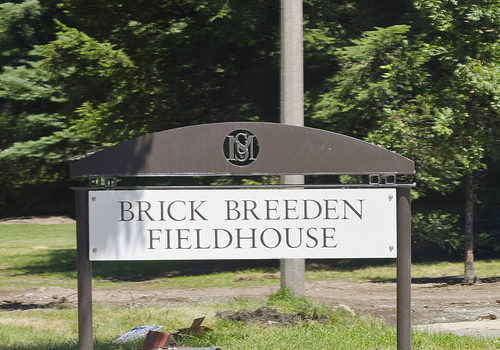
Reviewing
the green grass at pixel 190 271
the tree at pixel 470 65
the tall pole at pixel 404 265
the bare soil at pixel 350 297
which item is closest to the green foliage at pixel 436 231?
the green grass at pixel 190 271

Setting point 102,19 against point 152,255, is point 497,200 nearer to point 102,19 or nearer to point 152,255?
point 102,19

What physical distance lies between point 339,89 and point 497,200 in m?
6.13

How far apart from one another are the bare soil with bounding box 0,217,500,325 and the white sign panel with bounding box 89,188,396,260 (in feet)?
15.9

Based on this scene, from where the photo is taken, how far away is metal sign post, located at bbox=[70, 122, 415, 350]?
16.9 ft

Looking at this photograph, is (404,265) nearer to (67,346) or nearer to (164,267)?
(67,346)

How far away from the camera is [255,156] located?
5180 millimetres

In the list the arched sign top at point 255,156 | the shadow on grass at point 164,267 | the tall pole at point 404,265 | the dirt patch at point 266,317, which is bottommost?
the shadow on grass at point 164,267

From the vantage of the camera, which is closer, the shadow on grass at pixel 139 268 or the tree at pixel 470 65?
the tree at pixel 470 65

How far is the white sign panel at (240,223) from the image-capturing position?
5.18m

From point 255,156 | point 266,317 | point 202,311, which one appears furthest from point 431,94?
point 255,156

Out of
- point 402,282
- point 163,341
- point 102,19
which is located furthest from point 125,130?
point 402,282

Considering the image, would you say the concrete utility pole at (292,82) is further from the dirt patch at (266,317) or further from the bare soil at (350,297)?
the bare soil at (350,297)

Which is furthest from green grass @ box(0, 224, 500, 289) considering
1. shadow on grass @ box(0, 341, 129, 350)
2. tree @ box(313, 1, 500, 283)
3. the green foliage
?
shadow on grass @ box(0, 341, 129, 350)

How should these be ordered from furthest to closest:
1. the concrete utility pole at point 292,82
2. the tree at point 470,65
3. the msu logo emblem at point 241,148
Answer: the tree at point 470,65, the concrete utility pole at point 292,82, the msu logo emblem at point 241,148
